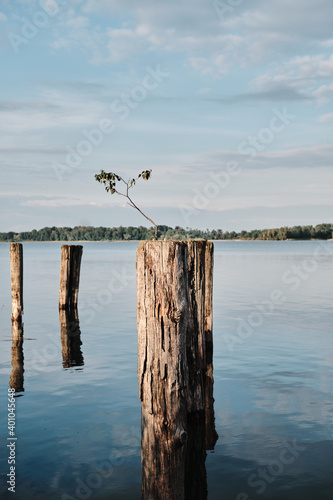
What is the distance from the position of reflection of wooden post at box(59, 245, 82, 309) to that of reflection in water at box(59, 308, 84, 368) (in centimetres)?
54

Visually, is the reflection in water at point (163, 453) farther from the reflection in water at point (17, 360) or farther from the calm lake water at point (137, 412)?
the reflection in water at point (17, 360)

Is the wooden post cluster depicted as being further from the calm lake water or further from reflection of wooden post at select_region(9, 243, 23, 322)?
reflection of wooden post at select_region(9, 243, 23, 322)

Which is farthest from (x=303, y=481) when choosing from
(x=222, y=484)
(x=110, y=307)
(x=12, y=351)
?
(x=110, y=307)

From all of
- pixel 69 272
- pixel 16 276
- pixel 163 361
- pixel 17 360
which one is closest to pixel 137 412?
pixel 163 361

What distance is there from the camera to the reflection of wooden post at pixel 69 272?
67.6 feet

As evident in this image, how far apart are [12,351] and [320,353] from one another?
9765 mm

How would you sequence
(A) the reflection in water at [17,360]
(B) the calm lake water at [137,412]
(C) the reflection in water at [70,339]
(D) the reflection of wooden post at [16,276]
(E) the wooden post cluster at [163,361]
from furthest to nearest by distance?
(D) the reflection of wooden post at [16,276], (C) the reflection in water at [70,339], (A) the reflection in water at [17,360], (B) the calm lake water at [137,412], (E) the wooden post cluster at [163,361]

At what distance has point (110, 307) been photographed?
1085 inches

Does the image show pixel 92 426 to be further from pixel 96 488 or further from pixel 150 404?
pixel 150 404

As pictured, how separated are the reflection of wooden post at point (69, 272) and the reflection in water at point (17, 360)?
311 cm

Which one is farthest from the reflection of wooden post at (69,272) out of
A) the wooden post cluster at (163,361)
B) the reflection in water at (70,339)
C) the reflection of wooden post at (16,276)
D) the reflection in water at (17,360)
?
the wooden post cluster at (163,361)

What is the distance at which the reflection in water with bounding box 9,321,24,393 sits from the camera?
12500 millimetres

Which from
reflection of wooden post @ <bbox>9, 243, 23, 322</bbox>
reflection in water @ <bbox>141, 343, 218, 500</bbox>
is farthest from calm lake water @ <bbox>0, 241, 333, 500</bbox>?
reflection in water @ <bbox>141, 343, 218, 500</bbox>

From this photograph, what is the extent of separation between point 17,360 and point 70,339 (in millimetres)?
3551
